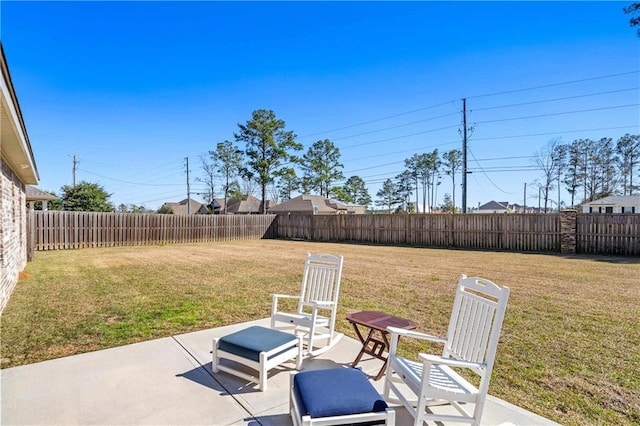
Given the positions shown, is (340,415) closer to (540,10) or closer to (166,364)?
(166,364)

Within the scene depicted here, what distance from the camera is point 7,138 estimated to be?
5387 millimetres

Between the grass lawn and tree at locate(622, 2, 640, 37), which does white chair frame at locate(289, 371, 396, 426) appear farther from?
tree at locate(622, 2, 640, 37)

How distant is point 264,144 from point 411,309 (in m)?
28.4

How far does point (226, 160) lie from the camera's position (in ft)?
129

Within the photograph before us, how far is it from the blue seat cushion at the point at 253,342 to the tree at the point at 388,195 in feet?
170

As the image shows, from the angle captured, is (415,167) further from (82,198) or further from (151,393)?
(151,393)

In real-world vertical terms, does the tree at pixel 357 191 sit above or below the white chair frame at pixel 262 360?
above

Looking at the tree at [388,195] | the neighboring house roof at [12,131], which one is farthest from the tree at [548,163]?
the neighboring house roof at [12,131]

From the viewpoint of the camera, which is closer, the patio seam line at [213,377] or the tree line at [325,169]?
the patio seam line at [213,377]

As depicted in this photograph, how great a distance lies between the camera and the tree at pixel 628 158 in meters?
36.2

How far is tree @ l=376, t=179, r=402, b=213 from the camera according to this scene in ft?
178

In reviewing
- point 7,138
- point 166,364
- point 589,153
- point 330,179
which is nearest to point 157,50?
point 7,138

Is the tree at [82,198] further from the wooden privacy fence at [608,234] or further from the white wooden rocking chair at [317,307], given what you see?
the wooden privacy fence at [608,234]

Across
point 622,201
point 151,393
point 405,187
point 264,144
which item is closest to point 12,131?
→ point 151,393
